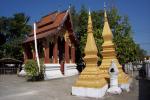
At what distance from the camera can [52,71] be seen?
2259cm

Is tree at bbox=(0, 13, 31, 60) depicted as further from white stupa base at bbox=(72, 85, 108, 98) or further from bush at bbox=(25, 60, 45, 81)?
white stupa base at bbox=(72, 85, 108, 98)

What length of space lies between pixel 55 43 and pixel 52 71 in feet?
9.60

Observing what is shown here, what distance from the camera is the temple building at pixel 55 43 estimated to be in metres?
22.9

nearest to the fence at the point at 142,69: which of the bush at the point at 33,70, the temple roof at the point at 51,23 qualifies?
the temple roof at the point at 51,23

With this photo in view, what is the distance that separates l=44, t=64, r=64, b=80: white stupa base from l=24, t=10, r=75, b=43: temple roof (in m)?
3.17

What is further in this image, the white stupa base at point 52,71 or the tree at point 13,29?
the tree at point 13,29

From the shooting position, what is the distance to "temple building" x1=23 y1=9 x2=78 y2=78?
2289 centimetres

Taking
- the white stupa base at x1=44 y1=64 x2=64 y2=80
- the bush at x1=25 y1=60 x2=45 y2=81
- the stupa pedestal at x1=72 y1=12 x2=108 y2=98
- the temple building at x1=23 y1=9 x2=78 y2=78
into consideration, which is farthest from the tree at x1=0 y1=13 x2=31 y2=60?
the stupa pedestal at x1=72 y1=12 x2=108 y2=98

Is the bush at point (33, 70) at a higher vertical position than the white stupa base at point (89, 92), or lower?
higher

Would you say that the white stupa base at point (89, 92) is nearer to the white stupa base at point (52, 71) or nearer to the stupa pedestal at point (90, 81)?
the stupa pedestal at point (90, 81)

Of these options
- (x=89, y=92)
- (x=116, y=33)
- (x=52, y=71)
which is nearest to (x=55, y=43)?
(x=52, y=71)

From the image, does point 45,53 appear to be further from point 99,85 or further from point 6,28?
point 6,28

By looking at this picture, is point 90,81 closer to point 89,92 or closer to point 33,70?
point 89,92

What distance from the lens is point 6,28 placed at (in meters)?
44.3
